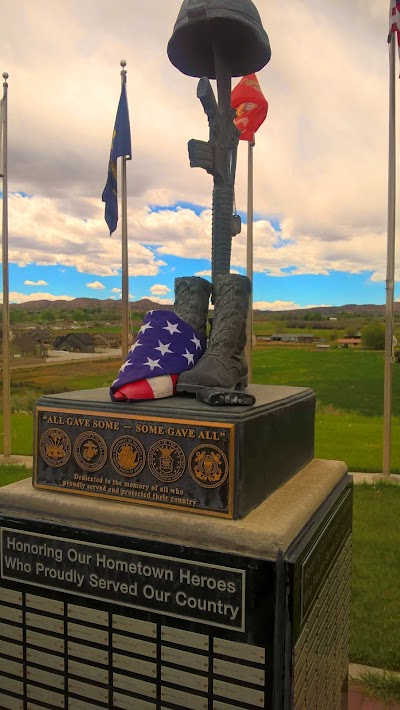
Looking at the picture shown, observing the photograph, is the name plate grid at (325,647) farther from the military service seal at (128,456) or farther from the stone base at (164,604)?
the military service seal at (128,456)

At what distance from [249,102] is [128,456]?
6238 mm

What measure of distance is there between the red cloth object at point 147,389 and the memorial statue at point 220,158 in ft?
0.25

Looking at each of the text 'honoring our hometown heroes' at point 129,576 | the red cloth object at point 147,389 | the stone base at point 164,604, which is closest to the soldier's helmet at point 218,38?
the red cloth object at point 147,389

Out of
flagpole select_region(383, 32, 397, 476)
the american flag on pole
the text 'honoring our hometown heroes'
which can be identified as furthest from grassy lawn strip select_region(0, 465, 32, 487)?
the american flag on pole

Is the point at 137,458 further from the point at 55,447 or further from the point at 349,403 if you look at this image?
the point at 349,403

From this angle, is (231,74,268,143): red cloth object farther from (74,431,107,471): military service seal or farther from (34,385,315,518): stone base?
(74,431,107,471): military service seal

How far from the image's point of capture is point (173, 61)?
3230 mm

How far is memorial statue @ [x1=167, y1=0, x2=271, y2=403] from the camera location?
8.50ft

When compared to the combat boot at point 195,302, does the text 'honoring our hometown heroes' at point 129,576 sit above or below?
below

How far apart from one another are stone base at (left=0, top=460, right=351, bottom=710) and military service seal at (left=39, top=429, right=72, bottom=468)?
5.9 inches

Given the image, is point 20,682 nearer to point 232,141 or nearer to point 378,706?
point 378,706

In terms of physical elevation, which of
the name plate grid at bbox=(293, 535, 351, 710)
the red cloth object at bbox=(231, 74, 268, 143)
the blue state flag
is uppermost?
the red cloth object at bbox=(231, 74, 268, 143)

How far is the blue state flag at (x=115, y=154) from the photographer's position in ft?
24.4

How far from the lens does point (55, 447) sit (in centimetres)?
240
